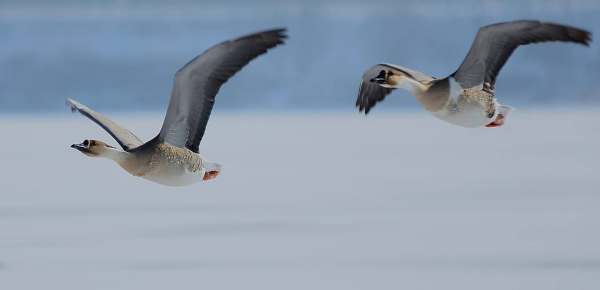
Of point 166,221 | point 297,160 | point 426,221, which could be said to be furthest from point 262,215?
point 297,160

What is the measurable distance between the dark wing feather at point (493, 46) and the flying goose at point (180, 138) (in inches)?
53.0

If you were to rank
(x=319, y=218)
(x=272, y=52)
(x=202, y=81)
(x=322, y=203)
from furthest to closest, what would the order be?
1. (x=272, y=52)
2. (x=322, y=203)
3. (x=319, y=218)
4. (x=202, y=81)

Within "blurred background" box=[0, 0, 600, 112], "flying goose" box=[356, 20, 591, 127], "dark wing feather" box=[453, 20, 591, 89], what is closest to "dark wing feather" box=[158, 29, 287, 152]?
"flying goose" box=[356, 20, 591, 127]

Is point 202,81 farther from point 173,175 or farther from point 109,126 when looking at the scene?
point 109,126

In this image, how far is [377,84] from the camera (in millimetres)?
6523

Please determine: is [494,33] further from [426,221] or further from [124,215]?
[124,215]

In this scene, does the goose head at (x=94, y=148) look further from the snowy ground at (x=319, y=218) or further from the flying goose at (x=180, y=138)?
the snowy ground at (x=319, y=218)

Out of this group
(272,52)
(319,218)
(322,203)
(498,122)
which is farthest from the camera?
(272,52)

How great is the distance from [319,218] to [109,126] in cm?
210

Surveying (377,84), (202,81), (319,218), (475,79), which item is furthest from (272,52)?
(202,81)

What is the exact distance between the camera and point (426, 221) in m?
7.38

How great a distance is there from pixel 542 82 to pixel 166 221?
1678 cm

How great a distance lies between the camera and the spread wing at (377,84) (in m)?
6.03

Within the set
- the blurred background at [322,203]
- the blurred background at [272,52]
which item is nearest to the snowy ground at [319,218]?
the blurred background at [322,203]
